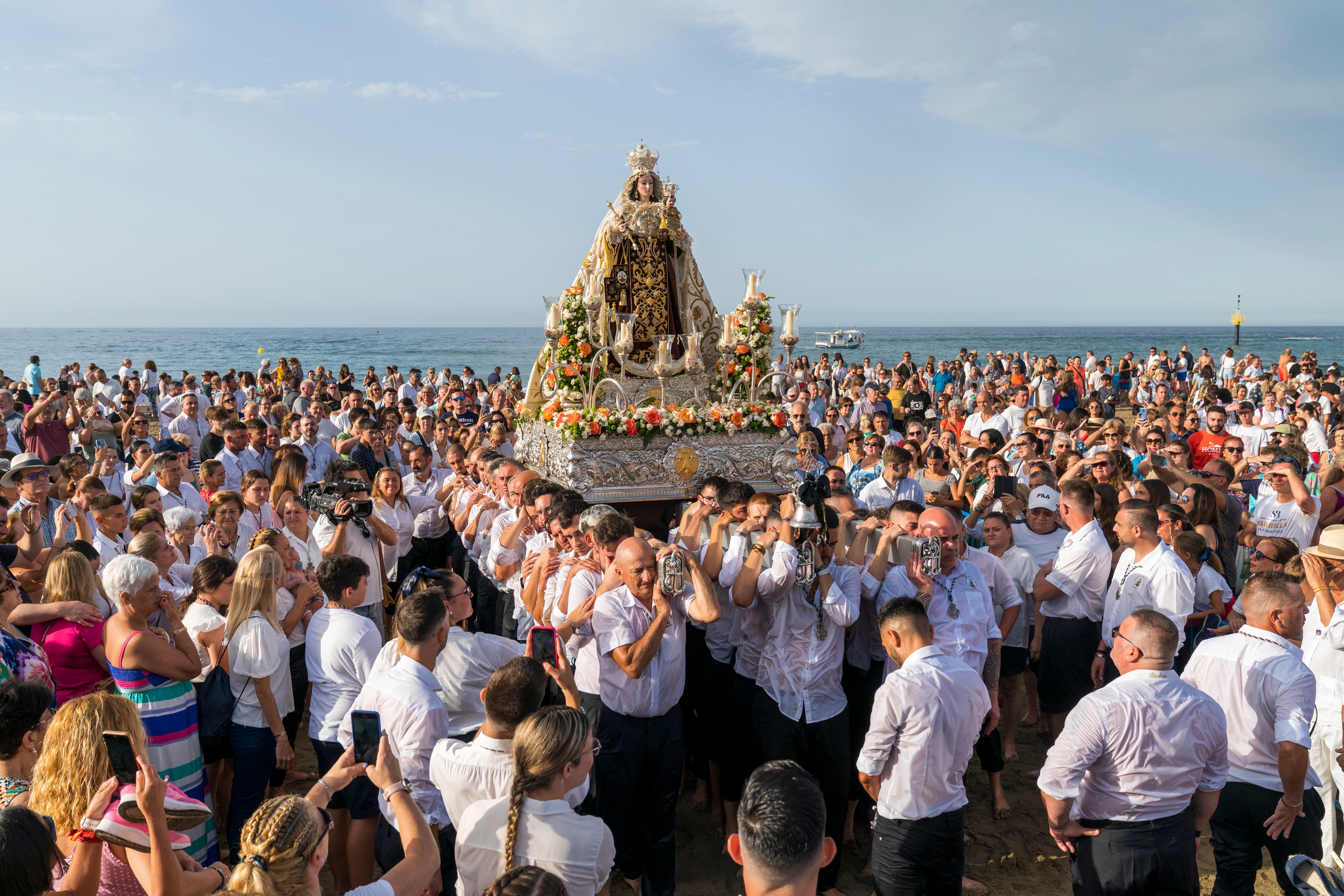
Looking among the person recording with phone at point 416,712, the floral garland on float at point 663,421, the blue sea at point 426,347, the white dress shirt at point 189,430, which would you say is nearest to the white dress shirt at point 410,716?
the person recording with phone at point 416,712

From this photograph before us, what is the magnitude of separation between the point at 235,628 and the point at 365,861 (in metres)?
1.38

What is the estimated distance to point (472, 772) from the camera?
3.06m

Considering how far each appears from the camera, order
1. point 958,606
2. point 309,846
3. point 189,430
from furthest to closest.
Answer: point 189,430 < point 958,606 < point 309,846

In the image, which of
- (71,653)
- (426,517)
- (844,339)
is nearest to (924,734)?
(71,653)

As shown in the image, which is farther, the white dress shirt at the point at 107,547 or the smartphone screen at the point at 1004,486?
the smartphone screen at the point at 1004,486

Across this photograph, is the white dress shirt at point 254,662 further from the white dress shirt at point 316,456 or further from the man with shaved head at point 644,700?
the white dress shirt at point 316,456

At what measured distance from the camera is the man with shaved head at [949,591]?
477 centimetres

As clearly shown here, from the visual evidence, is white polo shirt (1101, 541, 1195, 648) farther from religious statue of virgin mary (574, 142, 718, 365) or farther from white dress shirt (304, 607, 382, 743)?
religious statue of virgin mary (574, 142, 718, 365)

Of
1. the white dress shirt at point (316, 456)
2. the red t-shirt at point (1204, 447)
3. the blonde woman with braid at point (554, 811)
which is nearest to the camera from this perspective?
the blonde woman with braid at point (554, 811)

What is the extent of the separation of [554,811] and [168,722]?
7.83 ft

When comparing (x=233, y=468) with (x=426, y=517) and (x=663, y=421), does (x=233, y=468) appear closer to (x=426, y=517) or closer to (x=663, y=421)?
(x=426, y=517)

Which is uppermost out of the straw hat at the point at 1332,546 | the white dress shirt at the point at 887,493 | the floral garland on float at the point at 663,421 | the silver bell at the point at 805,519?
the floral garland on float at the point at 663,421

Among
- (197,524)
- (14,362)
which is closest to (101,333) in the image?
(14,362)

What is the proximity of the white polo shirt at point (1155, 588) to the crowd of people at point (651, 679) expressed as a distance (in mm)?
23
